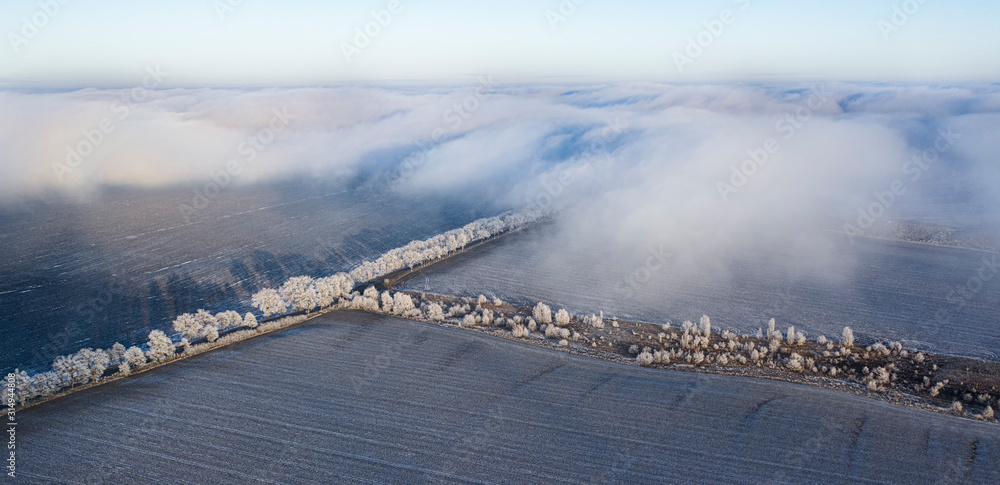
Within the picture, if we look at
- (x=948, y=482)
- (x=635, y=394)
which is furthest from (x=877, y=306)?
(x=635, y=394)

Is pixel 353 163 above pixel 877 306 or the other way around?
above

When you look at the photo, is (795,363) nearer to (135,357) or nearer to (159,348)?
(159,348)

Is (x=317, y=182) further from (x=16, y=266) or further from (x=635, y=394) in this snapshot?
(x=635, y=394)

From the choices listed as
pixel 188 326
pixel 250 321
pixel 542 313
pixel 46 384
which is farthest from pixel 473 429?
pixel 46 384

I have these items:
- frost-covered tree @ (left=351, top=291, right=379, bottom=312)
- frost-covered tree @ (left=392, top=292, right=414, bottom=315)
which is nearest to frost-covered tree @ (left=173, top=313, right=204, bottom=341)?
frost-covered tree @ (left=351, top=291, right=379, bottom=312)

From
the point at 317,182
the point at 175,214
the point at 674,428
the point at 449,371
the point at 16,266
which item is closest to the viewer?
the point at 674,428

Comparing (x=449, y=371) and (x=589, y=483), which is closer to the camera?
(x=589, y=483)

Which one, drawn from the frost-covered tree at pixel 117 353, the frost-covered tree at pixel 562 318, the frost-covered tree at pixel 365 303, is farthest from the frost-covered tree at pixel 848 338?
the frost-covered tree at pixel 117 353

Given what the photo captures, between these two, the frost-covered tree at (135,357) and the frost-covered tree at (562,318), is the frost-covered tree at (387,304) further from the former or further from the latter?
the frost-covered tree at (135,357)
